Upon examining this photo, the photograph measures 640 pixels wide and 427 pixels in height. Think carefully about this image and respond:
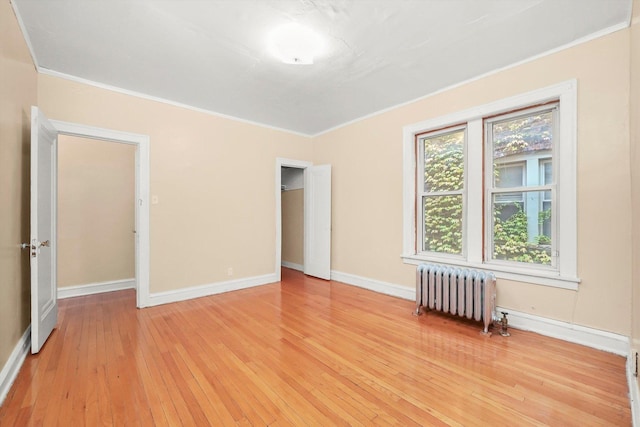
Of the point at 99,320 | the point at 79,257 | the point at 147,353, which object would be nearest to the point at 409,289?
the point at 147,353

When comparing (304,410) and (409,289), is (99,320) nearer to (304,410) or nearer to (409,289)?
(304,410)

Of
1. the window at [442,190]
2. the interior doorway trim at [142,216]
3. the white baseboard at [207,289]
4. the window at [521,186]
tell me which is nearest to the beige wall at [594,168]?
the window at [521,186]

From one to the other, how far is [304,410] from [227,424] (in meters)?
0.46

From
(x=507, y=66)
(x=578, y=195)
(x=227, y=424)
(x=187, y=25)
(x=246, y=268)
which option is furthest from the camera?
(x=246, y=268)

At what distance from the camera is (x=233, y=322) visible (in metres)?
3.10

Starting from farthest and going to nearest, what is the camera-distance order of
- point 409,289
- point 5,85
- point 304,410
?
point 409,289, point 5,85, point 304,410

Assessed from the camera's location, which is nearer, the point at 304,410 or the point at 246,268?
the point at 304,410

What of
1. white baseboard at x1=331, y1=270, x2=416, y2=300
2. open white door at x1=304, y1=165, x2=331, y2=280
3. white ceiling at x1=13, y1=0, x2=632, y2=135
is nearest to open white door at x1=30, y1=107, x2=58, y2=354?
white ceiling at x1=13, y1=0, x2=632, y2=135

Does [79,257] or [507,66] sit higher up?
[507,66]

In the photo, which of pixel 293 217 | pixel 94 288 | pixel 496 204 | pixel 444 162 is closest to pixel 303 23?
pixel 444 162

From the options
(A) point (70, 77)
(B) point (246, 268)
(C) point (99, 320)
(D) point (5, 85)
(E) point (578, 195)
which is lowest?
(C) point (99, 320)

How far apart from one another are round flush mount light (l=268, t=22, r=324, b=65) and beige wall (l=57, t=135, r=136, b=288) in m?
3.44

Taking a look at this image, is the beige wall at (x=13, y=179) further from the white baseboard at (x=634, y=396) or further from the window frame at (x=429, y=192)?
the window frame at (x=429, y=192)

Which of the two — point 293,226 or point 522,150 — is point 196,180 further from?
point 522,150
